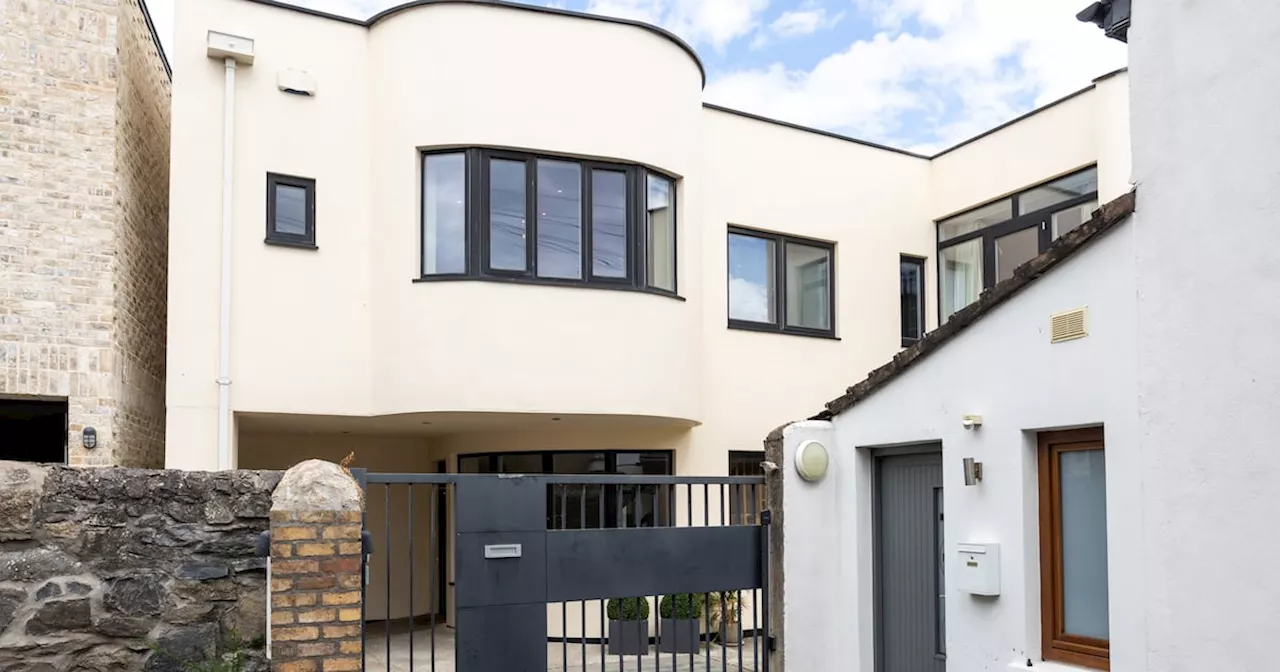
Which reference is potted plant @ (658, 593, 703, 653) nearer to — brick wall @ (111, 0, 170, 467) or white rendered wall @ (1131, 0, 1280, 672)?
A: brick wall @ (111, 0, 170, 467)

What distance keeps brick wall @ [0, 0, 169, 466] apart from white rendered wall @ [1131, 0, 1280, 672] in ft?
26.6

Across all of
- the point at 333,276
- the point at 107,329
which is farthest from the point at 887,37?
the point at 107,329

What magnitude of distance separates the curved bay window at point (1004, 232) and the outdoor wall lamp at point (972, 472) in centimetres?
615

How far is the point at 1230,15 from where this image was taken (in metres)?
4.66

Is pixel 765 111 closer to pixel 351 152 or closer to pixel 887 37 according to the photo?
pixel 351 152

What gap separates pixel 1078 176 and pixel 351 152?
7.87 m

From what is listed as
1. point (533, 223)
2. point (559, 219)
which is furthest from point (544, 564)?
point (559, 219)

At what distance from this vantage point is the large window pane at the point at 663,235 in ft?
35.4

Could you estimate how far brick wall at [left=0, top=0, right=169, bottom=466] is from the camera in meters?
8.87

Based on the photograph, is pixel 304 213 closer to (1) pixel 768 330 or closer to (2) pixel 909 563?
(1) pixel 768 330

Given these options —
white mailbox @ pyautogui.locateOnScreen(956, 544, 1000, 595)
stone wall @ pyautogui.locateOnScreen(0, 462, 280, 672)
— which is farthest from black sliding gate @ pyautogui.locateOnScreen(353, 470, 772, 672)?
white mailbox @ pyautogui.locateOnScreen(956, 544, 1000, 595)

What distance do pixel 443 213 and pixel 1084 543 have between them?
253 inches

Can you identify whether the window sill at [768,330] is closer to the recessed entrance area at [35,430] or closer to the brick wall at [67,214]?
the brick wall at [67,214]

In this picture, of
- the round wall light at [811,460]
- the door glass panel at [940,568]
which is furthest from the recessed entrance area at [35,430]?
the door glass panel at [940,568]
